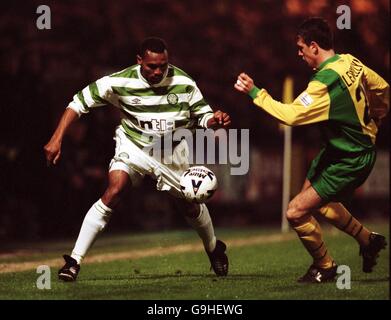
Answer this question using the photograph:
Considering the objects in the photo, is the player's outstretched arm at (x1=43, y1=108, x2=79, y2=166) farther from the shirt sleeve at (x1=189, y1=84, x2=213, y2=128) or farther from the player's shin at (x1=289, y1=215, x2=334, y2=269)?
the player's shin at (x1=289, y1=215, x2=334, y2=269)

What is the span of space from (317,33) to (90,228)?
264 cm

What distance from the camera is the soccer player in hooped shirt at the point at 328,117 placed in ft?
31.5

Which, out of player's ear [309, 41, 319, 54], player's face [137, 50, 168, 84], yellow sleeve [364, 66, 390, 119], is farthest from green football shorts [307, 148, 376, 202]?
player's face [137, 50, 168, 84]

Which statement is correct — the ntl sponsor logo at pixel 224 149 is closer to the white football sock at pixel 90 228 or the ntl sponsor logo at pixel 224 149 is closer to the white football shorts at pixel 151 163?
the white football shorts at pixel 151 163

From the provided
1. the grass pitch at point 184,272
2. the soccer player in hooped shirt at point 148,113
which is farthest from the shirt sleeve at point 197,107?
the grass pitch at point 184,272

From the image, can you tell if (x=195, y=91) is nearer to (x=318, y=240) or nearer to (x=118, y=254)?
(x=318, y=240)

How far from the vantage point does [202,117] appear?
10.6 meters

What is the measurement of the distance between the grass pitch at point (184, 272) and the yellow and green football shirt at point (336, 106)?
1289mm

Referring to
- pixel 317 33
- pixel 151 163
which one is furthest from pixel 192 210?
pixel 317 33

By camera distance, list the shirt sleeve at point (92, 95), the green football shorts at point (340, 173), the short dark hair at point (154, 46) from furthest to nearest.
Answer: the shirt sleeve at point (92, 95) < the short dark hair at point (154, 46) < the green football shorts at point (340, 173)

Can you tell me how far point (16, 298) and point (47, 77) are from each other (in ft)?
32.7

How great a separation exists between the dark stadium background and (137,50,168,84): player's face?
6.83 m

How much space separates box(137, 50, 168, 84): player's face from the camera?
10.3 m

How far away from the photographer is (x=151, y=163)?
10633 millimetres
